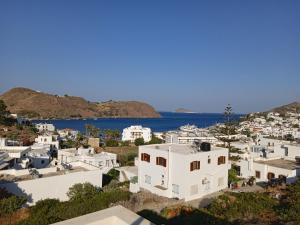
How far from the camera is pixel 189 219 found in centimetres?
1477

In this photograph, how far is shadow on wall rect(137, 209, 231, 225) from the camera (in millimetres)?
13832

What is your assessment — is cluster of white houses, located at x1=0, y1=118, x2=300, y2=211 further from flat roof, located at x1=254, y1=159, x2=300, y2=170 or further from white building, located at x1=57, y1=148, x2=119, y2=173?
white building, located at x1=57, y1=148, x2=119, y2=173

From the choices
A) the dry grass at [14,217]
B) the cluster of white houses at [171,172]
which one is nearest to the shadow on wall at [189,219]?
the cluster of white houses at [171,172]

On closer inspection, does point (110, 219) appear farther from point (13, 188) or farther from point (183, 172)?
point (13, 188)

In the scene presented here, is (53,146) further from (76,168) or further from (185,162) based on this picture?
(185,162)

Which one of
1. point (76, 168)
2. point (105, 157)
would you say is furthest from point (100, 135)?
point (76, 168)

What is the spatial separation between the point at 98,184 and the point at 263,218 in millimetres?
14924

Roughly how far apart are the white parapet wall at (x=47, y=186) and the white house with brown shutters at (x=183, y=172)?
191 inches

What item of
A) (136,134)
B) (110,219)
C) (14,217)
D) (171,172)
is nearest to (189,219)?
(110,219)

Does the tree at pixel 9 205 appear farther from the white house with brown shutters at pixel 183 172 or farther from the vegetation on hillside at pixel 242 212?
the white house with brown shutters at pixel 183 172

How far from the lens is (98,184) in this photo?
25625mm

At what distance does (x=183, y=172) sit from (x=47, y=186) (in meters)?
9.71

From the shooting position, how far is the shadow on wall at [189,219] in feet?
45.4

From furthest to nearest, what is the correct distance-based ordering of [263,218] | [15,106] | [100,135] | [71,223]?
[15,106] → [100,135] → [263,218] → [71,223]
